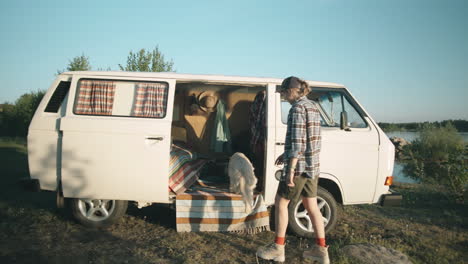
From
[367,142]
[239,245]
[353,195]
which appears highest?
[367,142]

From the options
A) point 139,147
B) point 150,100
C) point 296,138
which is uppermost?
point 150,100

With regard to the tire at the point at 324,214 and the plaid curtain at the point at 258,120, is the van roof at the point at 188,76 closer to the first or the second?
the plaid curtain at the point at 258,120

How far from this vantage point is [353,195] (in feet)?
12.3

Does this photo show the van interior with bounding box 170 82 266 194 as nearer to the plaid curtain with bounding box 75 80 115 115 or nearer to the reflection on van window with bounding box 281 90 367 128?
the reflection on van window with bounding box 281 90 367 128

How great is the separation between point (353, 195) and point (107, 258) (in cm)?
325

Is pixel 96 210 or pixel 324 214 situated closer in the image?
pixel 324 214

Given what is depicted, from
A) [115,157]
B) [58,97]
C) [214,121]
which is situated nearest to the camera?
[115,157]

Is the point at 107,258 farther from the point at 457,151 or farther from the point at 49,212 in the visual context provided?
the point at 457,151

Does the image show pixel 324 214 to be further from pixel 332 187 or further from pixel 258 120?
pixel 258 120

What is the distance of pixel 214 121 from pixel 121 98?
3.17 m

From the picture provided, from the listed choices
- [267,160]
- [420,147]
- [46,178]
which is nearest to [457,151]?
[267,160]

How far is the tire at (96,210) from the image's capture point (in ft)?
12.6

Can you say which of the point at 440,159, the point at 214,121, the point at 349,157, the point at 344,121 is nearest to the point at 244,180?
the point at 349,157

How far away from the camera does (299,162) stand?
2.85 meters
